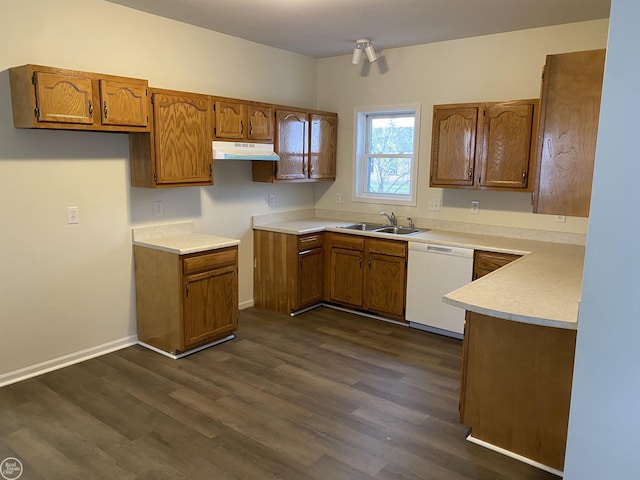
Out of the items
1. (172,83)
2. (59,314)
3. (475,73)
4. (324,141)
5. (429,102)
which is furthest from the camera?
(324,141)

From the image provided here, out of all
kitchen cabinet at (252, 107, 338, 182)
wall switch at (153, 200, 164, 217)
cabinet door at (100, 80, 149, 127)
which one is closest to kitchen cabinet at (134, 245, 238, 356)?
wall switch at (153, 200, 164, 217)

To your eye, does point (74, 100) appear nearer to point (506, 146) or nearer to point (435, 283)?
point (435, 283)

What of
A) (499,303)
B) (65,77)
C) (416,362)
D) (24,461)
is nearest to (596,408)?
(499,303)

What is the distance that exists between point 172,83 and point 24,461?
2962mm

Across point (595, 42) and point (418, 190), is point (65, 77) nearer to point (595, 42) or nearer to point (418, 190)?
point (418, 190)

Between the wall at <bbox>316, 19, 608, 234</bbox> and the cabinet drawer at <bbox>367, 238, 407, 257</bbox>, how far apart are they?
0.64 meters

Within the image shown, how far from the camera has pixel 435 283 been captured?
417cm

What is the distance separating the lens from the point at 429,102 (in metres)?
4.67

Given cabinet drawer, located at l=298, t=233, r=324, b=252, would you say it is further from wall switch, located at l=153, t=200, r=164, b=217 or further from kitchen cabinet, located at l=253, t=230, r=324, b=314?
wall switch, located at l=153, t=200, r=164, b=217

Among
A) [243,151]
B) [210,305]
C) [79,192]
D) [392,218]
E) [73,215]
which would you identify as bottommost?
[210,305]

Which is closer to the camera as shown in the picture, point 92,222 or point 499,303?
point 499,303

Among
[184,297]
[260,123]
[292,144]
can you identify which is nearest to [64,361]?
[184,297]

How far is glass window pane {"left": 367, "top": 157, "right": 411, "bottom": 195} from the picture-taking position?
5.02m

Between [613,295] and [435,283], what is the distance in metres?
2.89
